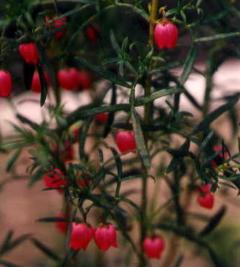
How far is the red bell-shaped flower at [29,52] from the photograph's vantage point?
1876 mm

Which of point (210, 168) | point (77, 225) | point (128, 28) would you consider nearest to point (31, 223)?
point (128, 28)

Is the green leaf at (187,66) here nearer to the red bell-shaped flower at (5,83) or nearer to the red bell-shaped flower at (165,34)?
the red bell-shaped flower at (165,34)

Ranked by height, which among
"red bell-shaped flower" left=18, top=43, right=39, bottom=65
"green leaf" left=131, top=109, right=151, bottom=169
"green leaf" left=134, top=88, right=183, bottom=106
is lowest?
"green leaf" left=131, top=109, right=151, bottom=169

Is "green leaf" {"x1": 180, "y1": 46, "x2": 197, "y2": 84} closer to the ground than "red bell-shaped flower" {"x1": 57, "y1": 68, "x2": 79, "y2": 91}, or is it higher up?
higher up

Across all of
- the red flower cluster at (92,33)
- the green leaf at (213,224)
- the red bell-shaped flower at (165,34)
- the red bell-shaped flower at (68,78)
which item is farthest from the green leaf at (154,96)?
the green leaf at (213,224)

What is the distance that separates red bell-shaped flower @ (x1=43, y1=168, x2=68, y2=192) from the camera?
6.45 feet

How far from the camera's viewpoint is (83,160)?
209 centimetres

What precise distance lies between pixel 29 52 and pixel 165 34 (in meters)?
0.37

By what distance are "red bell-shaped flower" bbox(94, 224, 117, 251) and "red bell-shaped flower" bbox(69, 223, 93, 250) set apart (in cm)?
2

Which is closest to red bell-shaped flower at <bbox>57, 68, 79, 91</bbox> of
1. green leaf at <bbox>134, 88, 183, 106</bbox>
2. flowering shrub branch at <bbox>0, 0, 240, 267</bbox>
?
flowering shrub branch at <bbox>0, 0, 240, 267</bbox>

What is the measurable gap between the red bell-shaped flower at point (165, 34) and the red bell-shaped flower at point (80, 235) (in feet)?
1.74

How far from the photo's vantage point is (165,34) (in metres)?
1.76

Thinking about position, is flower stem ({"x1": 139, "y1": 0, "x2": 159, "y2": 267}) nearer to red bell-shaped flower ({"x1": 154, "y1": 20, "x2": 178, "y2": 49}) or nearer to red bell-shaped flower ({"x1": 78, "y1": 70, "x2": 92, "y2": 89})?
red bell-shaped flower ({"x1": 154, "y1": 20, "x2": 178, "y2": 49})

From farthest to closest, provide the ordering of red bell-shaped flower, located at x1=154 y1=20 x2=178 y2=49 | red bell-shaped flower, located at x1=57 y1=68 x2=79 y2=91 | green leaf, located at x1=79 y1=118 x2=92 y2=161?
red bell-shaped flower, located at x1=57 y1=68 x2=79 y2=91, green leaf, located at x1=79 y1=118 x2=92 y2=161, red bell-shaped flower, located at x1=154 y1=20 x2=178 y2=49
